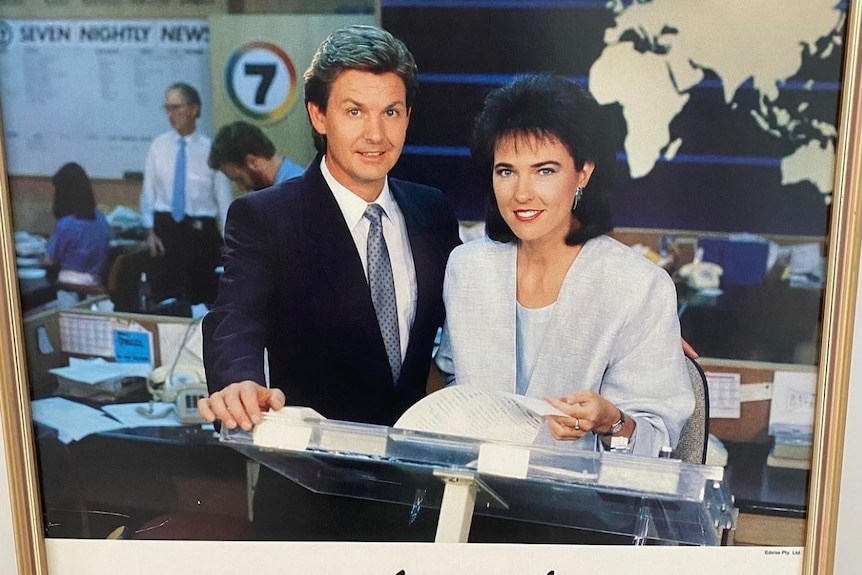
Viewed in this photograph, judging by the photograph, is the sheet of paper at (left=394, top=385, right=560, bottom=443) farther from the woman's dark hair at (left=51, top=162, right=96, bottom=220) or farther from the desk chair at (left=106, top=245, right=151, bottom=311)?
the woman's dark hair at (left=51, top=162, right=96, bottom=220)

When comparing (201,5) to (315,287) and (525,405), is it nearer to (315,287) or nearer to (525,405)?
(315,287)

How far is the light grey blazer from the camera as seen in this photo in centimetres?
99

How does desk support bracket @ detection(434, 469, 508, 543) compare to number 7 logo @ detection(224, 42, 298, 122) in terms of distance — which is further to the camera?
desk support bracket @ detection(434, 469, 508, 543)

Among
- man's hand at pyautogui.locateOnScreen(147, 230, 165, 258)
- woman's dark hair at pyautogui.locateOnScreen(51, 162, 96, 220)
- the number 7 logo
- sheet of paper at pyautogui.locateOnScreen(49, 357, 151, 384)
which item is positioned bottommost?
sheet of paper at pyautogui.locateOnScreen(49, 357, 151, 384)

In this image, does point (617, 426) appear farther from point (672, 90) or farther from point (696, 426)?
point (672, 90)

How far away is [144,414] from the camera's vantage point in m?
1.03

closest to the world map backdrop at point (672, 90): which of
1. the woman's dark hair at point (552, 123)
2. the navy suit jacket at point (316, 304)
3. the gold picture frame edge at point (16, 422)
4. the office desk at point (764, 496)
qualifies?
the woman's dark hair at point (552, 123)

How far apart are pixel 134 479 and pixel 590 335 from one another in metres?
0.76

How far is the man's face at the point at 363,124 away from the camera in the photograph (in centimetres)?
94

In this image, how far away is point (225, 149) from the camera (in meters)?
0.95

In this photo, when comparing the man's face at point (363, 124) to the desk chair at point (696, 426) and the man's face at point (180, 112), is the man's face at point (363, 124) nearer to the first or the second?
the man's face at point (180, 112)

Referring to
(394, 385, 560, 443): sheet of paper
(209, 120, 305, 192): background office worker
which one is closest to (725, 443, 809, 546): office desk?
(394, 385, 560, 443): sheet of paper

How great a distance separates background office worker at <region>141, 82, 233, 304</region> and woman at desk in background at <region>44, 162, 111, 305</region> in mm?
75

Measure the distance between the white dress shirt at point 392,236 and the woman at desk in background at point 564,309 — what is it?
6 centimetres
